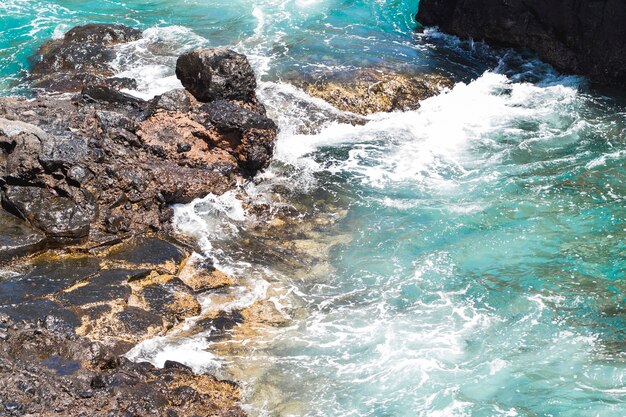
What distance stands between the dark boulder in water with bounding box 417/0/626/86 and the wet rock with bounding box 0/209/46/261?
14041 millimetres

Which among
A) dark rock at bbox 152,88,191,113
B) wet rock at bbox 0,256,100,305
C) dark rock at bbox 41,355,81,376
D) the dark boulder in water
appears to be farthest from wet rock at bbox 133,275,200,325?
the dark boulder in water

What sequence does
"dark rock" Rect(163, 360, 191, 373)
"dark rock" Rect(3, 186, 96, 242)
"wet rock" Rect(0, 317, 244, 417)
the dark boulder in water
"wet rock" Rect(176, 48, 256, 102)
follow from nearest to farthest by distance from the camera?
"wet rock" Rect(0, 317, 244, 417) → "dark rock" Rect(163, 360, 191, 373) → "dark rock" Rect(3, 186, 96, 242) → "wet rock" Rect(176, 48, 256, 102) → the dark boulder in water

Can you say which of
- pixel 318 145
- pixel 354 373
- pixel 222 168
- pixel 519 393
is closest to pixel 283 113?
pixel 318 145

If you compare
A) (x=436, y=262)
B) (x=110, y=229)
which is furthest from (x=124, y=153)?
(x=436, y=262)

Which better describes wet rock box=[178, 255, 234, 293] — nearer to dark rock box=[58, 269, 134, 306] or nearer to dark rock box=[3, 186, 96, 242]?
dark rock box=[58, 269, 134, 306]

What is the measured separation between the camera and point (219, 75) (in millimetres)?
14430

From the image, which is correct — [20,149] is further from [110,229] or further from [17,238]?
[110,229]

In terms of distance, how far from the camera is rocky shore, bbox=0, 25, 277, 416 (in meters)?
7.82

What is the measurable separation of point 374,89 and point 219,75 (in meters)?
4.28

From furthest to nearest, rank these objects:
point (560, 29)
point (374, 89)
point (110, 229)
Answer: point (560, 29) < point (374, 89) < point (110, 229)

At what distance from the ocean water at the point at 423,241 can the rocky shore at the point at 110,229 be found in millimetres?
518

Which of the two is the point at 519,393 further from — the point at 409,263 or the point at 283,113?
the point at 283,113

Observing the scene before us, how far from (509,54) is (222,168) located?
10.1 meters

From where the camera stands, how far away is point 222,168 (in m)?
13.4
